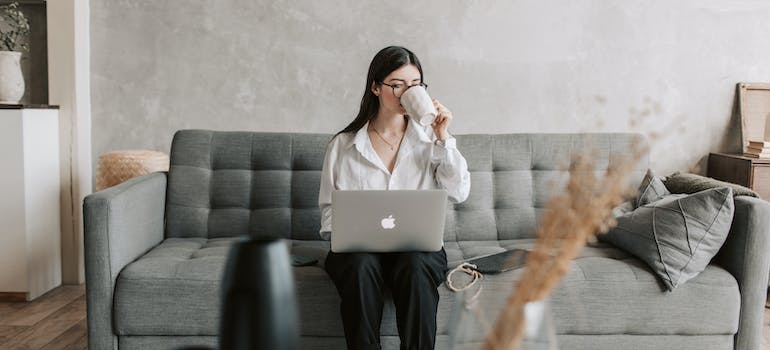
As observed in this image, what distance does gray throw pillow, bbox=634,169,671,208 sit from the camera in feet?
9.05

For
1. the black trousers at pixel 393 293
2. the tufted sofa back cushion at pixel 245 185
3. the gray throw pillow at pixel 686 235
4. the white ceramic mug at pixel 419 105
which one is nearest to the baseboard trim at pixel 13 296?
the tufted sofa back cushion at pixel 245 185

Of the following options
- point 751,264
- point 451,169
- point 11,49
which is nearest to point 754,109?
point 751,264

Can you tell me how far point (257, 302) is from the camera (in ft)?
2.46

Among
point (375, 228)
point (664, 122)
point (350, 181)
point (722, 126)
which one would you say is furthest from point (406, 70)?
point (722, 126)

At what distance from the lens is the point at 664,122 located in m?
3.70

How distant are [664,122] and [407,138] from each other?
1.82 meters

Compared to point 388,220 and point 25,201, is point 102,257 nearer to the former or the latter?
point 388,220

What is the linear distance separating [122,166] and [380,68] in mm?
1618

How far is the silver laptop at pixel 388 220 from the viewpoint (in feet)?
6.51

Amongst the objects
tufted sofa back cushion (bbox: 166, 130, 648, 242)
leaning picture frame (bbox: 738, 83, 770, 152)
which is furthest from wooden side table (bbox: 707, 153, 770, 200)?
tufted sofa back cushion (bbox: 166, 130, 648, 242)

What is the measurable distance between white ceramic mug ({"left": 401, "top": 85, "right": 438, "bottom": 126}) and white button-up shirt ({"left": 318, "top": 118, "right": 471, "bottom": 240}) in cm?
29

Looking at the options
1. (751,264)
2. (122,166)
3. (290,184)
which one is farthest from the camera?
(122,166)

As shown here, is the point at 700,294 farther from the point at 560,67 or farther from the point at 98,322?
the point at 98,322

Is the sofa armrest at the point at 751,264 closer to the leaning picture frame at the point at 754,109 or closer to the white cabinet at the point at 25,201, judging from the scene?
the leaning picture frame at the point at 754,109
